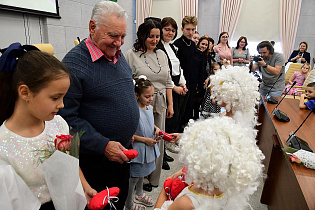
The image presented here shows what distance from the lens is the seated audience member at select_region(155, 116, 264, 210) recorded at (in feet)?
2.80

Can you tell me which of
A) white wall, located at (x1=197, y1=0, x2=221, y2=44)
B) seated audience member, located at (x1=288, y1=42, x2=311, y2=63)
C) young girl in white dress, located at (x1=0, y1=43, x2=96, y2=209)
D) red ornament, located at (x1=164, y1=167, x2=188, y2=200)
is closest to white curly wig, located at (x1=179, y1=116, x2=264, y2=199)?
red ornament, located at (x1=164, y1=167, x2=188, y2=200)

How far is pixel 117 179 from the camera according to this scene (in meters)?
1.46

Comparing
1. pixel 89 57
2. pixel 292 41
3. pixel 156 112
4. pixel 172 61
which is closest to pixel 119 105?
pixel 89 57

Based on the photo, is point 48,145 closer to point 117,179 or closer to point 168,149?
point 117,179

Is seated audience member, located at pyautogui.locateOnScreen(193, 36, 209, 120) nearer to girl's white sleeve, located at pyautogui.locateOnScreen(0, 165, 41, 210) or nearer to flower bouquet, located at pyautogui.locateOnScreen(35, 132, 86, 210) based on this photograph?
flower bouquet, located at pyautogui.locateOnScreen(35, 132, 86, 210)

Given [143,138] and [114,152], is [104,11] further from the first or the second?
[143,138]

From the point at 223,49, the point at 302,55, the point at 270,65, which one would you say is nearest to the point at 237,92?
the point at 270,65

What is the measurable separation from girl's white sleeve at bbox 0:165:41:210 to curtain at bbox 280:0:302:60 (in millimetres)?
7410

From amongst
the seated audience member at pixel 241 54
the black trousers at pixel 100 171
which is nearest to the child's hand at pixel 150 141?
the black trousers at pixel 100 171

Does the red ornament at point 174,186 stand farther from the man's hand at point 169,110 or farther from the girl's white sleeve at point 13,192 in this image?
the man's hand at point 169,110

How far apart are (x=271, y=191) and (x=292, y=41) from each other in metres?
5.94

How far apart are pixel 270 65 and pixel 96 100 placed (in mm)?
2938

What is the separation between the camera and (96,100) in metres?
1.20

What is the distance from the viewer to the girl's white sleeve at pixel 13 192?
0.69 m
